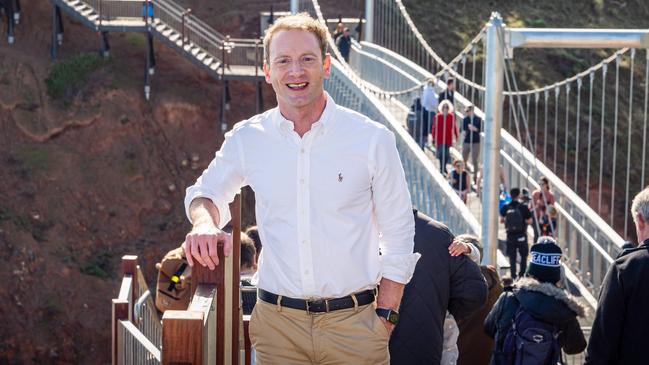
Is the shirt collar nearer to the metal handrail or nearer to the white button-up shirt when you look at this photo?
the white button-up shirt

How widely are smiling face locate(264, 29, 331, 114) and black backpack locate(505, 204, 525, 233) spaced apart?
975 centimetres

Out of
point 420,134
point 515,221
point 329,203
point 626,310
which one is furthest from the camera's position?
point 420,134

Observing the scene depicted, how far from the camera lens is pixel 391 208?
4.74 metres

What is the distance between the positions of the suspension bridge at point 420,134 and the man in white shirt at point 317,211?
261 millimetres

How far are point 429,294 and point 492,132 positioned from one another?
4966mm

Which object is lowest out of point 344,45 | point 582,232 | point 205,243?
point 582,232

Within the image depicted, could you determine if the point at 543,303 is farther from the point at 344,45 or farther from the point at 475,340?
the point at 344,45

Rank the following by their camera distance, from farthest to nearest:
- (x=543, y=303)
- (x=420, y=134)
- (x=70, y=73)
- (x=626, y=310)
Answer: (x=70, y=73), (x=420, y=134), (x=543, y=303), (x=626, y=310)

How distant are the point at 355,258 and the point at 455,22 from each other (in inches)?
1396

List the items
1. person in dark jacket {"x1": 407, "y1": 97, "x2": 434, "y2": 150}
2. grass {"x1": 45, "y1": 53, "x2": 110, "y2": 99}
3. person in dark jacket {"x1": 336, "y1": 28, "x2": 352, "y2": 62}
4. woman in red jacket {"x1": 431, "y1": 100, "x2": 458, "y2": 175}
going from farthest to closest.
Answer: grass {"x1": 45, "y1": 53, "x2": 110, "y2": 99}, person in dark jacket {"x1": 336, "y1": 28, "x2": 352, "y2": 62}, person in dark jacket {"x1": 407, "y1": 97, "x2": 434, "y2": 150}, woman in red jacket {"x1": 431, "y1": 100, "x2": 458, "y2": 175}

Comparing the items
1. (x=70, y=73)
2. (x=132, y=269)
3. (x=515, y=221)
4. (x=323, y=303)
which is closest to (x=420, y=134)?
(x=515, y=221)

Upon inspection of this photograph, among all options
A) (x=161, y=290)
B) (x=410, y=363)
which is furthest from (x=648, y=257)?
(x=161, y=290)

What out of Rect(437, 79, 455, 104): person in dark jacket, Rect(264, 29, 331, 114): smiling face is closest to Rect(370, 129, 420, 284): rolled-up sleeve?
Rect(264, 29, 331, 114): smiling face

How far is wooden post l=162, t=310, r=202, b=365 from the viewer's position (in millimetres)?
4047
